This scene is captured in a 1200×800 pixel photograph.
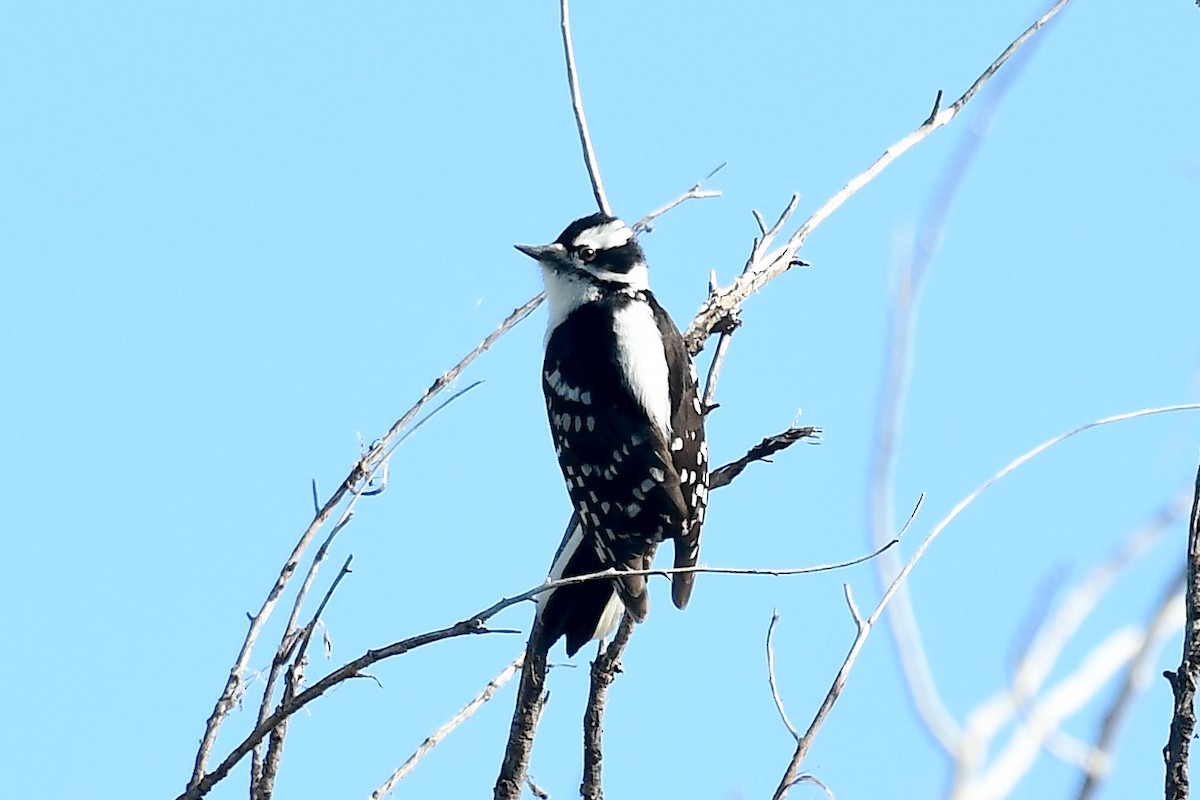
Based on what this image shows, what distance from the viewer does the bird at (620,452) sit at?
14.0ft

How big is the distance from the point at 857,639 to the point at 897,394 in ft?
2.55

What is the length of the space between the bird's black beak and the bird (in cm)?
24

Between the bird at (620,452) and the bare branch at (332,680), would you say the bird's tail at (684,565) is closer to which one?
the bird at (620,452)

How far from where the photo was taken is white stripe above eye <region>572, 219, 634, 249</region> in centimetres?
548

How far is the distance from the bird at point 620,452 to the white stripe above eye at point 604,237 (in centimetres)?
A: 3

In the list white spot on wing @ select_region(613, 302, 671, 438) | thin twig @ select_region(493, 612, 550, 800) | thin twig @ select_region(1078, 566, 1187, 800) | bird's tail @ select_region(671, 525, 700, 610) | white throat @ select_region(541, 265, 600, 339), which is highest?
white throat @ select_region(541, 265, 600, 339)

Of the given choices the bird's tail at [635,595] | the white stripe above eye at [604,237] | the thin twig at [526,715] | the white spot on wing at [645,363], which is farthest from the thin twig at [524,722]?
the white stripe above eye at [604,237]

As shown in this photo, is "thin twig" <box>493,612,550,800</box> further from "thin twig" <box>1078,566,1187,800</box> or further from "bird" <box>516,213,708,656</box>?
"thin twig" <box>1078,566,1187,800</box>

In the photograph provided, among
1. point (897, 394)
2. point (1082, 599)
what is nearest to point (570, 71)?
point (897, 394)

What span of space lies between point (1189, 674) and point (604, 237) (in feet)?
10.2

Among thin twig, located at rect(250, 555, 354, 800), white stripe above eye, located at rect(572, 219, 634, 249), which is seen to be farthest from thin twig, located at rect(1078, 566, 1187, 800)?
white stripe above eye, located at rect(572, 219, 634, 249)

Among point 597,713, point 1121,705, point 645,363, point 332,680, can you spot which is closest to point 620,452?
point 645,363

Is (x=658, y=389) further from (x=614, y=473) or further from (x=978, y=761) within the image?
(x=978, y=761)

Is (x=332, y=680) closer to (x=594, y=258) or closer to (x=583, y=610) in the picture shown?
(x=583, y=610)
